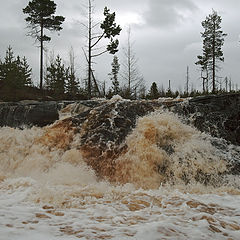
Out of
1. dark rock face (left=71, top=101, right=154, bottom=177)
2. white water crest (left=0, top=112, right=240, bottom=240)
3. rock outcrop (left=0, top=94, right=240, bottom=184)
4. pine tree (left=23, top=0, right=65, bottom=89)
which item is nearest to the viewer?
white water crest (left=0, top=112, right=240, bottom=240)

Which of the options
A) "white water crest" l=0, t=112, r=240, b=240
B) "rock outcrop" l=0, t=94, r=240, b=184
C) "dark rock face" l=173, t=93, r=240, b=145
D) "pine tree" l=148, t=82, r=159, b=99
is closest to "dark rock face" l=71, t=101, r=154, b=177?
"rock outcrop" l=0, t=94, r=240, b=184

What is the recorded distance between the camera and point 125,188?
5.04m

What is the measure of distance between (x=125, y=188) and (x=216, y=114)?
354cm

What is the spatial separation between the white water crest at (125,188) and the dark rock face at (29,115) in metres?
0.42

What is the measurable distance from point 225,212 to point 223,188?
1388 mm

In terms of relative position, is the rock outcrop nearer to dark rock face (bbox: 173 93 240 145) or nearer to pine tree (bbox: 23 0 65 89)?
dark rock face (bbox: 173 93 240 145)

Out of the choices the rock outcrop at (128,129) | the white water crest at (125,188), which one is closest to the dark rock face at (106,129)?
the rock outcrop at (128,129)

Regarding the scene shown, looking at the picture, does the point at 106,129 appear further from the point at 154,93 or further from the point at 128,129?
the point at 154,93

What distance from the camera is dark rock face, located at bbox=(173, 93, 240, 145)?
640 centimetres

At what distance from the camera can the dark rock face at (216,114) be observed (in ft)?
21.0

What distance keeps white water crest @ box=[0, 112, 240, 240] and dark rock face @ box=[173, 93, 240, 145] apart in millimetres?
414

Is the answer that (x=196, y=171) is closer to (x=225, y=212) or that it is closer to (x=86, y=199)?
(x=225, y=212)

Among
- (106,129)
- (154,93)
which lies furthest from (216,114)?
(154,93)

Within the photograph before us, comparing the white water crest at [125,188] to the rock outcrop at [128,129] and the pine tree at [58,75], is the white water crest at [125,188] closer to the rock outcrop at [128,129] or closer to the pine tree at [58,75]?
the rock outcrop at [128,129]
